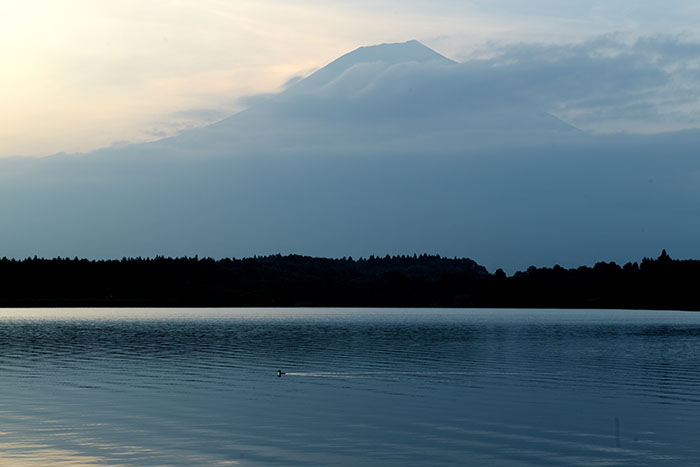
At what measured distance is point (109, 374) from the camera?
212 feet

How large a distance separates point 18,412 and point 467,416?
2386cm

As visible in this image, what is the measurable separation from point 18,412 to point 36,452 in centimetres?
1191

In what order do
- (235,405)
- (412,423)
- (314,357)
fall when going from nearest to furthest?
(412,423)
(235,405)
(314,357)

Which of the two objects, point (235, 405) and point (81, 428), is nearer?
point (81, 428)

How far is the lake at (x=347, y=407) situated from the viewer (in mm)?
34281

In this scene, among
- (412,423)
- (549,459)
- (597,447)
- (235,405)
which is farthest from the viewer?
(235,405)

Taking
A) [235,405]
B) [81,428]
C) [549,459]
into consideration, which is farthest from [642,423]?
[81,428]

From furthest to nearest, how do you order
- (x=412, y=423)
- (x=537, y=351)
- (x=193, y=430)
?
(x=537, y=351) < (x=412, y=423) < (x=193, y=430)

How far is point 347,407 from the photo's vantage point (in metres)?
47.4

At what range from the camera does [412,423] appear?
137 feet

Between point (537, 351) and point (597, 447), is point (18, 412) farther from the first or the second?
point (537, 351)

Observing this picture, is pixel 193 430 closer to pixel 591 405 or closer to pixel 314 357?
pixel 591 405

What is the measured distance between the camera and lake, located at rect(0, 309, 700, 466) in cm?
3428

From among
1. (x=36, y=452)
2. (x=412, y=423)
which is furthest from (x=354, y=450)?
(x=36, y=452)
